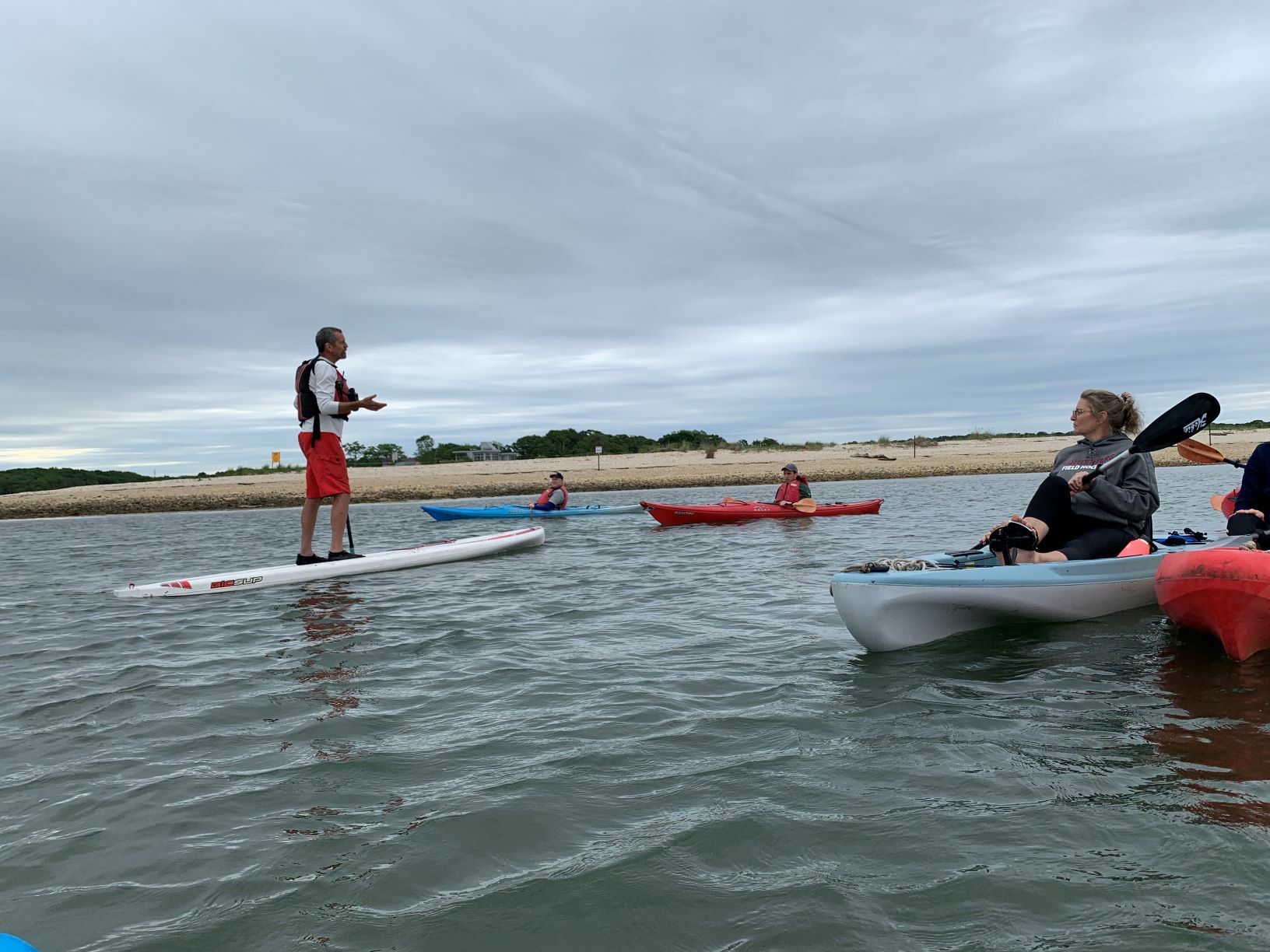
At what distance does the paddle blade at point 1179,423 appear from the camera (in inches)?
227

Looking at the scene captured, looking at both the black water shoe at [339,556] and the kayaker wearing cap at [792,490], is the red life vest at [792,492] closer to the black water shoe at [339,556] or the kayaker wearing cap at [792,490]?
the kayaker wearing cap at [792,490]

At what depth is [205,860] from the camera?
2.78 m

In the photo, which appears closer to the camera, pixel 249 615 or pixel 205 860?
pixel 205 860

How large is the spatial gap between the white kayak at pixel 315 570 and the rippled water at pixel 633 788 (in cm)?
192

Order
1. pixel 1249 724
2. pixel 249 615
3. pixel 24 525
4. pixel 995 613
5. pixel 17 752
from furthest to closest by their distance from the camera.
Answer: pixel 24 525 < pixel 249 615 < pixel 995 613 < pixel 17 752 < pixel 1249 724

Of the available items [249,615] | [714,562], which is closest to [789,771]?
[249,615]

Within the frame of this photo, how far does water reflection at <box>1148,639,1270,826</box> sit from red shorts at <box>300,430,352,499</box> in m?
7.42

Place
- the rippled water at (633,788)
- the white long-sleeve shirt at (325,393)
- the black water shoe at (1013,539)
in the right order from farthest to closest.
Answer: the white long-sleeve shirt at (325,393) < the black water shoe at (1013,539) < the rippled water at (633,788)

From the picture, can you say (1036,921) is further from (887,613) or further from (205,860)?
(887,613)

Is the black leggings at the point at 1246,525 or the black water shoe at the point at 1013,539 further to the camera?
the black leggings at the point at 1246,525

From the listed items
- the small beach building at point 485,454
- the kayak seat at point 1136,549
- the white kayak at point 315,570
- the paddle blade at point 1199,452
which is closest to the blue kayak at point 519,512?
the white kayak at point 315,570

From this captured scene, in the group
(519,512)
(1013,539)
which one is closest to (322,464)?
(1013,539)

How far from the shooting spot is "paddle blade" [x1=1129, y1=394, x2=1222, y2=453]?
5.76 metres

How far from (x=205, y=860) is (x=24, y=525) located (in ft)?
98.1
